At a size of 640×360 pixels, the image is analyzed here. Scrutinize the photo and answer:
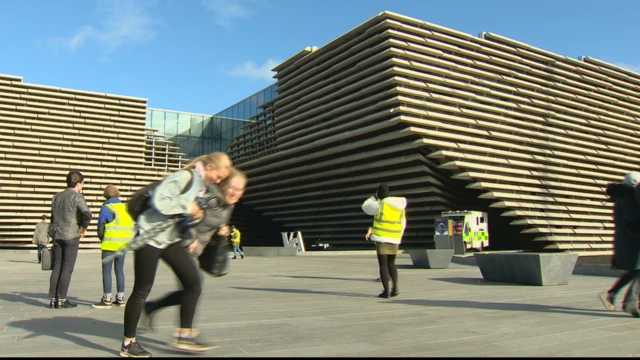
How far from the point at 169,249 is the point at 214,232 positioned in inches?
15.5

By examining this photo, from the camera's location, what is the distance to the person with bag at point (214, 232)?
366cm

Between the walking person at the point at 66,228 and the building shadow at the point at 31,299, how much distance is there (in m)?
0.44

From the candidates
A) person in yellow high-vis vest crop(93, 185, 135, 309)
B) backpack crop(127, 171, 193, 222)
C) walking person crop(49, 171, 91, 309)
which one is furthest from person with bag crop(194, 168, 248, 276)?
walking person crop(49, 171, 91, 309)

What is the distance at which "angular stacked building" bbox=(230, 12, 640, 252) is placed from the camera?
26031mm

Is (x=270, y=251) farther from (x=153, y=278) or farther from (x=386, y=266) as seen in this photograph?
(x=153, y=278)

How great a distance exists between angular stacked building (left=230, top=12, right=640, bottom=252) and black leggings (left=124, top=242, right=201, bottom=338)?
71.9 feet

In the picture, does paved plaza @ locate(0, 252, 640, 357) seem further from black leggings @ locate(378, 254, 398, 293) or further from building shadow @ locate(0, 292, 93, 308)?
black leggings @ locate(378, 254, 398, 293)

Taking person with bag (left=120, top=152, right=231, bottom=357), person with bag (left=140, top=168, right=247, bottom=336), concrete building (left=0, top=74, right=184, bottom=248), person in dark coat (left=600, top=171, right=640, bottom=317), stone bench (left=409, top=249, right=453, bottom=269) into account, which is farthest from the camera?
concrete building (left=0, top=74, right=184, bottom=248)

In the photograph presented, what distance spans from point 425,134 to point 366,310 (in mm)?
20201

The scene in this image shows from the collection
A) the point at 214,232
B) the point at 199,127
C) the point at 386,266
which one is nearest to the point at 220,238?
the point at 214,232

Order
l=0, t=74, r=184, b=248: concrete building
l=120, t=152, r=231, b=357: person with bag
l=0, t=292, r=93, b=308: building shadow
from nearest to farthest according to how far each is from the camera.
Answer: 1. l=120, t=152, r=231, b=357: person with bag
2. l=0, t=292, r=93, b=308: building shadow
3. l=0, t=74, r=184, b=248: concrete building

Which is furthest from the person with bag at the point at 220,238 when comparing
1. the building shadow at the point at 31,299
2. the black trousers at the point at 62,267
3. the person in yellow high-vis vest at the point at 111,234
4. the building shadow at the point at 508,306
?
the building shadow at the point at 31,299

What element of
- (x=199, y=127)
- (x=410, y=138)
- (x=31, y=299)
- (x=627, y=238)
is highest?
(x=199, y=127)

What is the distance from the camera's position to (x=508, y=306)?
235 inches
